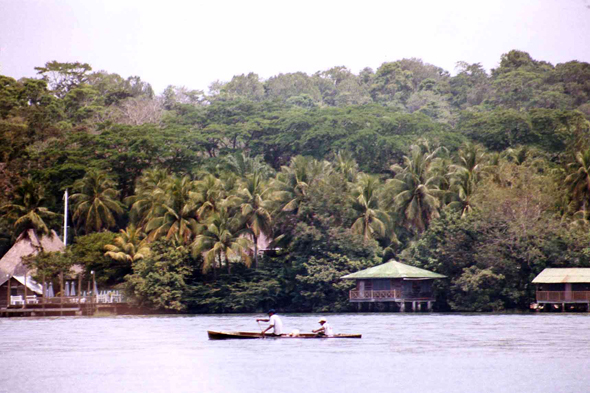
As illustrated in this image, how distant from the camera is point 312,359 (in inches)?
1152

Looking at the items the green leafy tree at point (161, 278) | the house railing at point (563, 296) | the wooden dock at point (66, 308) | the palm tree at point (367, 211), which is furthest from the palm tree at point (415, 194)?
the wooden dock at point (66, 308)

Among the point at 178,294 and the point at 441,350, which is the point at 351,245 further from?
the point at 441,350

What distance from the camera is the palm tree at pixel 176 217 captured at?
56.3 m

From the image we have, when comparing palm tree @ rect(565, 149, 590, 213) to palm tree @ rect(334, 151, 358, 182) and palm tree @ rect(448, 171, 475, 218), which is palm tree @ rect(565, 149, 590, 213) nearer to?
palm tree @ rect(448, 171, 475, 218)

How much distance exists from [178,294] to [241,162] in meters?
16.9

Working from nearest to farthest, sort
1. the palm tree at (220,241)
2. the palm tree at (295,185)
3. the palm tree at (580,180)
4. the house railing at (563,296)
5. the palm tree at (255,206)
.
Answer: the house railing at (563,296)
the palm tree at (220,241)
the palm tree at (580,180)
the palm tree at (255,206)
the palm tree at (295,185)

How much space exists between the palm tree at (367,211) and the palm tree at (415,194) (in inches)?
54.3

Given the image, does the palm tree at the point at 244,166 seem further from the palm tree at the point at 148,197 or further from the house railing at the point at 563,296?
the house railing at the point at 563,296

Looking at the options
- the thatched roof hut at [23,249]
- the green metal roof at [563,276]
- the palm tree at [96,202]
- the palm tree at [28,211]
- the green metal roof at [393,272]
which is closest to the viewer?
the green metal roof at [563,276]

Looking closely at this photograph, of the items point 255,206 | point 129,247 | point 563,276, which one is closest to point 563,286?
→ point 563,276

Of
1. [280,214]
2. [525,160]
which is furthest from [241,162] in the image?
[525,160]

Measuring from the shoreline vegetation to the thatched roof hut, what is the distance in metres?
0.81

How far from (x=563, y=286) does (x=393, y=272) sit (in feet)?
32.5

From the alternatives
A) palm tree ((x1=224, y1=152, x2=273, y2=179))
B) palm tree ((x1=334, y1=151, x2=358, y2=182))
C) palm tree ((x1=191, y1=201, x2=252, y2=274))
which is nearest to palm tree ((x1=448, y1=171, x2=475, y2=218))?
palm tree ((x1=334, y1=151, x2=358, y2=182))
